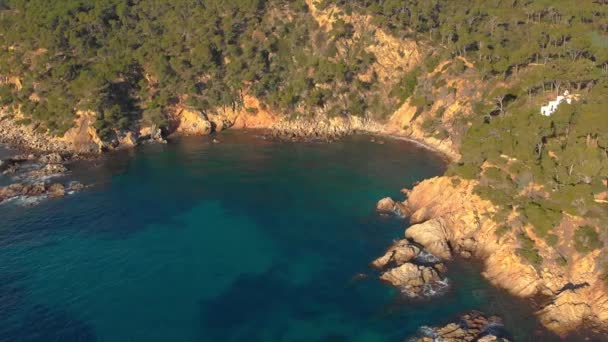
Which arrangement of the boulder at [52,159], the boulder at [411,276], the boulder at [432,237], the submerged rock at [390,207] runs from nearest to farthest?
1. the boulder at [411,276]
2. the boulder at [432,237]
3. the submerged rock at [390,207]
4. the boulder at [52,159]

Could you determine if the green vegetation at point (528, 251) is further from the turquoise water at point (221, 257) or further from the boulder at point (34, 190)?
the boulder at point (34, 190)

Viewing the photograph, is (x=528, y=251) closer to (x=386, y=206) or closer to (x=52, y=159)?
(x=386, y=206)

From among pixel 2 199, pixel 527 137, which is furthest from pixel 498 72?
pixel 2 199

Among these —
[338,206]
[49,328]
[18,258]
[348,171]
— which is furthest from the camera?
[348,171]

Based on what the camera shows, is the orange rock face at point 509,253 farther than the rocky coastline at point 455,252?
No

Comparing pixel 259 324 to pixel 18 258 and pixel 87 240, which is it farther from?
pixel 18 258

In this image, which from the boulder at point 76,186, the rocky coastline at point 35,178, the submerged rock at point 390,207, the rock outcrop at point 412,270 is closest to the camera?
the rock outcrop at point 412,270

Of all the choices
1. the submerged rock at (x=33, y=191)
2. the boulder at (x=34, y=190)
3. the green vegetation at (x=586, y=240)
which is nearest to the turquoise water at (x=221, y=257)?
the submerged rock at (x=33, y=191)
